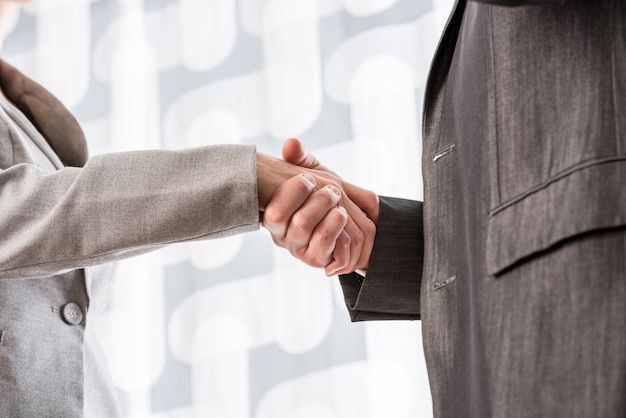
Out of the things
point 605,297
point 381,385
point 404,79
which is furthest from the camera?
point 404,79

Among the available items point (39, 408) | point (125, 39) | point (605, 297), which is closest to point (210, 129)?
point (125, 39)

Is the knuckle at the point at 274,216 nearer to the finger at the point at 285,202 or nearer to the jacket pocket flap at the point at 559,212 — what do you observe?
the finger at the point at 285,202

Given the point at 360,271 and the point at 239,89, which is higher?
the point at 239,89

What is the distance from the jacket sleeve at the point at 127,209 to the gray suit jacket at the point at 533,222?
24cm

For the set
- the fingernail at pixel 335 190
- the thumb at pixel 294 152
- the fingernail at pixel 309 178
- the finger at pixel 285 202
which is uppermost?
the thumb at pixel 294 152

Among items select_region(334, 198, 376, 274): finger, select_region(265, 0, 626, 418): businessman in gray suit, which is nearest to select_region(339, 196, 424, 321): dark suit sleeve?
select_region(334, 198, 376, 274): finger

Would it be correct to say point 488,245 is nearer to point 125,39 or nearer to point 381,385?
point 381,385

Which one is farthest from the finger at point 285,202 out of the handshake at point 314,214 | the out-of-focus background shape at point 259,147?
the out-of-focus background shape at point 259,147

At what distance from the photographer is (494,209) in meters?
0.75

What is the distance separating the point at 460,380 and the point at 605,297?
22 centimetres

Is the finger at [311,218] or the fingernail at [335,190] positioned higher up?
the fingernail at [335,190]

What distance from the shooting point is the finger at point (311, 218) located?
1.04 m

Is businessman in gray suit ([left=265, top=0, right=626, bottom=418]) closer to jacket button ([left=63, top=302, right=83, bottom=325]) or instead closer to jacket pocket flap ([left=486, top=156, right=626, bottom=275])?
jacket pocket flap ([left=486, top=156, right=626, bottom=275])

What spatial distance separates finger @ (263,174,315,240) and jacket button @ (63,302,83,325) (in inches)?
13.2
